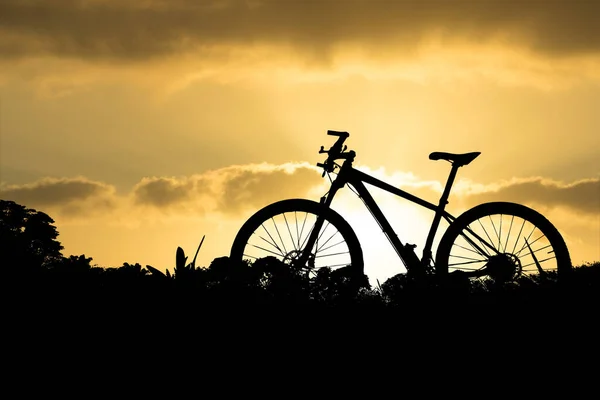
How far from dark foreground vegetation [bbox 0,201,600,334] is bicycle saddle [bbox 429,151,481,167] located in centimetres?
175

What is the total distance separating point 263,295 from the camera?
6.73 metres

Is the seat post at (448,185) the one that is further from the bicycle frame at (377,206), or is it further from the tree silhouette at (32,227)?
the tree silhouette at (32,227)

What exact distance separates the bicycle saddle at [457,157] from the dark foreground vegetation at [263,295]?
1.75 metres

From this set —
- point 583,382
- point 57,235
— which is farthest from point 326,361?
point 57,235

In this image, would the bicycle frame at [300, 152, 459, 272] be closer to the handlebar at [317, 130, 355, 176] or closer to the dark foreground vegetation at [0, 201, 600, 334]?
the handlebar at [317, 130, 355, 176]

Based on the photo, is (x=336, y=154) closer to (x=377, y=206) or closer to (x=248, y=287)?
(x=377, y=206)

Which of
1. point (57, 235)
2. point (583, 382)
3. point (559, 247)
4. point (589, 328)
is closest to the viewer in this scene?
point (583, 382)

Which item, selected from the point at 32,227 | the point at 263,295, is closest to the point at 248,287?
the point at 263,295

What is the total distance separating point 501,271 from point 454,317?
2.75 m

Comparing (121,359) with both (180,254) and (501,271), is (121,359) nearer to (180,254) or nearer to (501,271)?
(180,254)

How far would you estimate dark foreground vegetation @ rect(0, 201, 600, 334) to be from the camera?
253 inches

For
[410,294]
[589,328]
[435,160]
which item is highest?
[435,160]

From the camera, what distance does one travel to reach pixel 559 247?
8805 millimetres

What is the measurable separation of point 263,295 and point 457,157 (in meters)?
3.30
